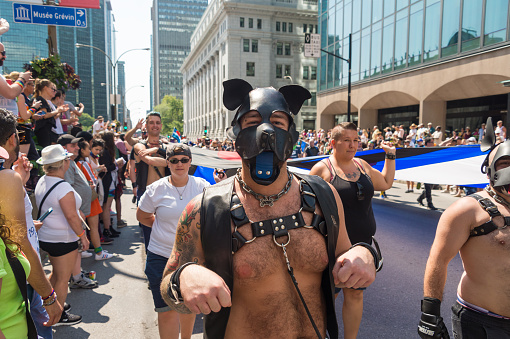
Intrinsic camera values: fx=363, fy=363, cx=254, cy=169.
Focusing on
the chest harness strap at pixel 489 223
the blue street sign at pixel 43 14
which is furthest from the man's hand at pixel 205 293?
the blue street sign at pixel 43 14

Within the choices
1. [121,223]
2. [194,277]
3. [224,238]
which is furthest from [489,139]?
[121,223]

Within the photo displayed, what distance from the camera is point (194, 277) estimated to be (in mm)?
1629

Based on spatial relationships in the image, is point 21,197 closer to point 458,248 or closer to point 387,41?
point 458,248

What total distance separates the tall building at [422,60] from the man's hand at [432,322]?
21379mm

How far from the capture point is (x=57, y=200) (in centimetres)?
424

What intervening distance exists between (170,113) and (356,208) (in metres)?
113

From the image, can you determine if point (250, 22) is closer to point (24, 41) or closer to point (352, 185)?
point (352, 185)

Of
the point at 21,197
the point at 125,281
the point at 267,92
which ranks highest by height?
the point at 267,92

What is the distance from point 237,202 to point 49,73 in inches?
366

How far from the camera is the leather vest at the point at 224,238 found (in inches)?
71.2

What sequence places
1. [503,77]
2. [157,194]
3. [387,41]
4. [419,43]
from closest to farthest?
[157,194] → [503,77] → [419,43] → [387,41]

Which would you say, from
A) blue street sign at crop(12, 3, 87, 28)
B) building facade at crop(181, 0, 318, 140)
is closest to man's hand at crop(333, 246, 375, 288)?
blue street sign at crop(12, 3, 87, 28)

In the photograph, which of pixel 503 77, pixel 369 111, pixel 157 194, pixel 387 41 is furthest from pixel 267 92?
pixel 369 111

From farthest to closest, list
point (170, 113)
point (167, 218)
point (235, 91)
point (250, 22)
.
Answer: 1. point (170, 113)
2. point (250, 22)
3. point (167, 218)
4. point (235, 91)
